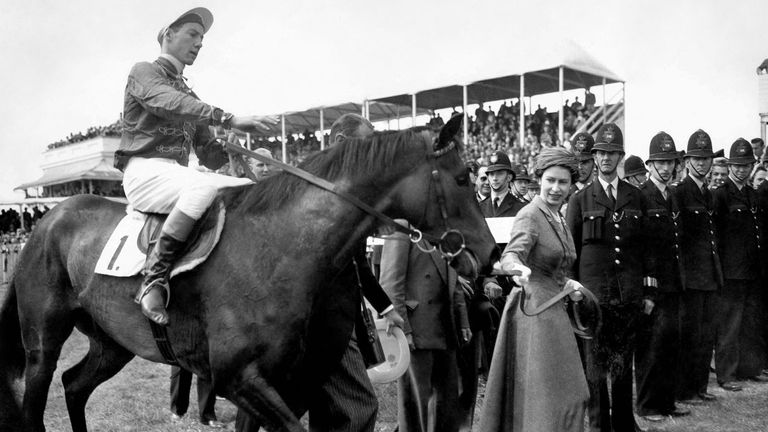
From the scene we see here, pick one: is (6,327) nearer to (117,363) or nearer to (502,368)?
(117,363)

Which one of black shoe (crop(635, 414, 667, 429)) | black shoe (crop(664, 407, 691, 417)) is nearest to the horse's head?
black shoe (crop(635, 414, 667, 429))

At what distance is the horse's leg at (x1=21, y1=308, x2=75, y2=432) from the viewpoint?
461 centimetres

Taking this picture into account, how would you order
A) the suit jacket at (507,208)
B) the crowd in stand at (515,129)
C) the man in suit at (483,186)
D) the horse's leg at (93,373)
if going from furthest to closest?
the crowd in stand at (515,129)
the man in suit at (483,186)
the suit jacket at (507,208)
the horse's leg at (93,373)

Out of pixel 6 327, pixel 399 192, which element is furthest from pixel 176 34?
pixel 6 327

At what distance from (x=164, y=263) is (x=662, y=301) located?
5.06m

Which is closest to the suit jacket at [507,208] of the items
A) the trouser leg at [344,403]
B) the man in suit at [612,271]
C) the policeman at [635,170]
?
the man in suit at [612,271]

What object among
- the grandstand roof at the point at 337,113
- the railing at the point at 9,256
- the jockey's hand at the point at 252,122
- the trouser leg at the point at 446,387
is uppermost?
the grandstand roof at the point at 337,113

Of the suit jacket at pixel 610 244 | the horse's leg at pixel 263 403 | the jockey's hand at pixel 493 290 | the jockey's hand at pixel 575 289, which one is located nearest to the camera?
the horse's leg at pixel 263 403

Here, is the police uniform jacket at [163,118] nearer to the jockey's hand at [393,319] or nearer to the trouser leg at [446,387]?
the jockey's hand at [393,319]

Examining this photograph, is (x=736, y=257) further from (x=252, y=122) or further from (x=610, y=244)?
(x=252, y=122)

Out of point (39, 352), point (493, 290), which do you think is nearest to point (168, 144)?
point (39, 352)

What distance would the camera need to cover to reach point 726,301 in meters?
8.36

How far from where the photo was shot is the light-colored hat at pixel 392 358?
4.08 meters

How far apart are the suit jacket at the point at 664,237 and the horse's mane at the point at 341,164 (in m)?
3.27
